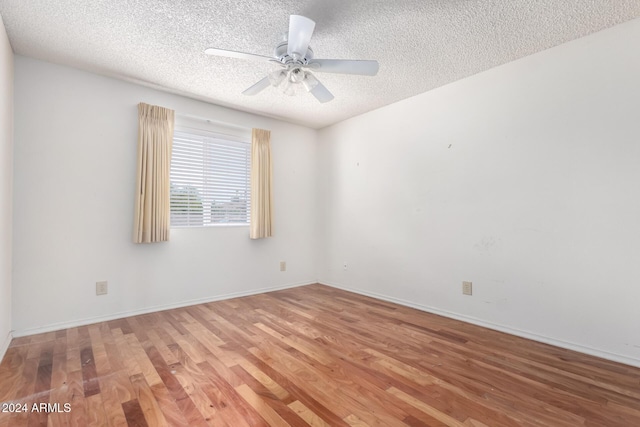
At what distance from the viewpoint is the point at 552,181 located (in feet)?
7.89

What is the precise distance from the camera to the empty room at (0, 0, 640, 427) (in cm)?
178

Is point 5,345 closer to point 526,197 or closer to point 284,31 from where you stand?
point 284,31

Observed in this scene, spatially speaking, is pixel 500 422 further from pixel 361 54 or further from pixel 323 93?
pixel 361 54

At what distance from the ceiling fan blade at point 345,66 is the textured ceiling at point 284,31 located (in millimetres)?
283

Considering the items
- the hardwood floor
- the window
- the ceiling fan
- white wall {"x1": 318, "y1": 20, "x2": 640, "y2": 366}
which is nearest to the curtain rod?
the window

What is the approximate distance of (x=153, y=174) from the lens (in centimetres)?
307

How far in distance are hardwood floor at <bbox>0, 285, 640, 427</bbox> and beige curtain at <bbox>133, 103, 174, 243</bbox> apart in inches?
36.3

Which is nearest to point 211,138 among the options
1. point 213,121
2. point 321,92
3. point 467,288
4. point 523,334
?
point 213,121

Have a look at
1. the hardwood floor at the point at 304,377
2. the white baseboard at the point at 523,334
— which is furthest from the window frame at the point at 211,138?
the white baseboard at the point at 523,334

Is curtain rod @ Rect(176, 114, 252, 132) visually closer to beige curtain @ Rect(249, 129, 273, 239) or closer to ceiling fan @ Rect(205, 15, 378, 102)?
beige curtain @ Rect(249, 129, 273, 239)

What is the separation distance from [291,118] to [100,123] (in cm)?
220

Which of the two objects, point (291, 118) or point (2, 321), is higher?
point (291, 118)

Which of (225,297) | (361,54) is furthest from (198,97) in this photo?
(225,297)

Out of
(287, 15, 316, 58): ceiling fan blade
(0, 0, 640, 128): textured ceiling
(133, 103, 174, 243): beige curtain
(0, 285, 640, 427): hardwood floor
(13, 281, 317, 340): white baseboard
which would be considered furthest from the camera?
(133, 103, 174, 243): beige curtain
